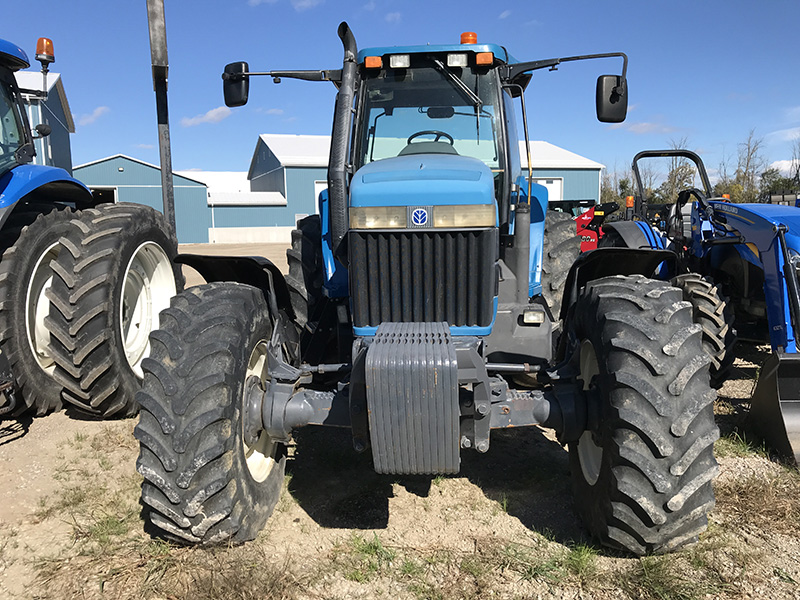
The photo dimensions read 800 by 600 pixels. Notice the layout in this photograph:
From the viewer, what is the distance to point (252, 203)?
3319 centimetres

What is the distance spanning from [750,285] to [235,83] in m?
4.63

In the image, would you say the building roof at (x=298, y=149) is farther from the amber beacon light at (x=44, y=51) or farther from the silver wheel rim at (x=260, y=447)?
the silver wheel rim at (x=260, y=447)

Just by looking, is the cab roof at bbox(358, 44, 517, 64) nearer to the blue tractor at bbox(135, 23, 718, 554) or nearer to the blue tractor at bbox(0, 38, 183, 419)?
the blue tractor at bbox(135, 23, 718, 554)

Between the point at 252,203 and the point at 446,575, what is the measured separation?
32099mm

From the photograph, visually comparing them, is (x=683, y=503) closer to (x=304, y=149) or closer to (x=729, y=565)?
(x=729, y=565)

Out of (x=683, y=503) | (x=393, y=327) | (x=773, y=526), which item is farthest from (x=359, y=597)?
(x=773, y=526)

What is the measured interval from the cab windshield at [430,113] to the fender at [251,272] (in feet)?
3.09

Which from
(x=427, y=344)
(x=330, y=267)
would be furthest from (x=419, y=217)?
(x=330, y=267)

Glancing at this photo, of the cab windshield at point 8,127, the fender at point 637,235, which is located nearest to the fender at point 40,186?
the cab windshield at point 8,127

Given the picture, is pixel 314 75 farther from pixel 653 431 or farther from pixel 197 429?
pixel 653 431

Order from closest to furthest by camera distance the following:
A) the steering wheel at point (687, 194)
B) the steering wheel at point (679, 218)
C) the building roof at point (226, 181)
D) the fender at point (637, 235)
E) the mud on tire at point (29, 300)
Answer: the mud on tire at point (29, 300) → the steering wheel at point (687, 194) → the steering wheel at point (679, 218) → the fender at point (637, 235) → the building roof at point (226, 181)

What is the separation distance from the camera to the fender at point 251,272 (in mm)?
3494

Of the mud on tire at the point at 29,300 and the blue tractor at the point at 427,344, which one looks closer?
the blue tractor at the point at 427,344

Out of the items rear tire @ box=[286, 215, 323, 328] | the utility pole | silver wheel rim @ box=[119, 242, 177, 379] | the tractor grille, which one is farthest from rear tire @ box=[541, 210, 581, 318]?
silver wheel rim @ box=[119, 242, 177, 379]
